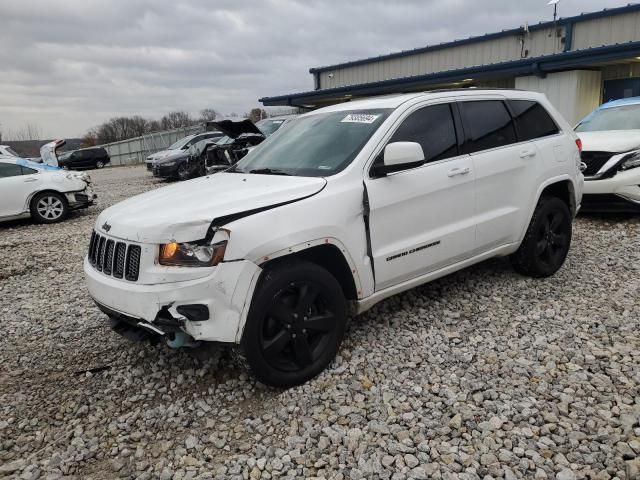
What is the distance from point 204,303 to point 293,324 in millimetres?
601

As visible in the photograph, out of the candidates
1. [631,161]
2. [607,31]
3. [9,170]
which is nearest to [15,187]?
[9,170]

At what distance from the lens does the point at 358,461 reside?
2580mm

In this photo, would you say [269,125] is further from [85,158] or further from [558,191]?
[85,158]

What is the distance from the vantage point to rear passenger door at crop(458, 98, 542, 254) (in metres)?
4.13

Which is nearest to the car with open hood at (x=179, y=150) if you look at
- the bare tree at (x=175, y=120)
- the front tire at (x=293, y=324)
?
the front tire at (x=293, y=324)

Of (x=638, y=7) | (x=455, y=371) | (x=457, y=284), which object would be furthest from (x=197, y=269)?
(x=638, y=7)

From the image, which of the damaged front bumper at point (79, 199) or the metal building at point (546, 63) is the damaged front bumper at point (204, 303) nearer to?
the damaged front bumper at point (79, 199)

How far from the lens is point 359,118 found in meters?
3.85

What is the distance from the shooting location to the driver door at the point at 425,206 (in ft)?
11.4

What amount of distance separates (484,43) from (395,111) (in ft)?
59.7

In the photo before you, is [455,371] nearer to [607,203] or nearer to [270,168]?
[270,168]

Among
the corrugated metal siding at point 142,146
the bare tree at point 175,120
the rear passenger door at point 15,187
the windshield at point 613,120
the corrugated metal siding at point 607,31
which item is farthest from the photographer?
the bare tree at point 175,120

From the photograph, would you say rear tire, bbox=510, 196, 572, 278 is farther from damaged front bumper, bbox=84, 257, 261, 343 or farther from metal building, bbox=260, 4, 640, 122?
metal building, bbox=260, 4, 640, 122

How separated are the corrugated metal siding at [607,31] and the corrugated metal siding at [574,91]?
78.9 inches
